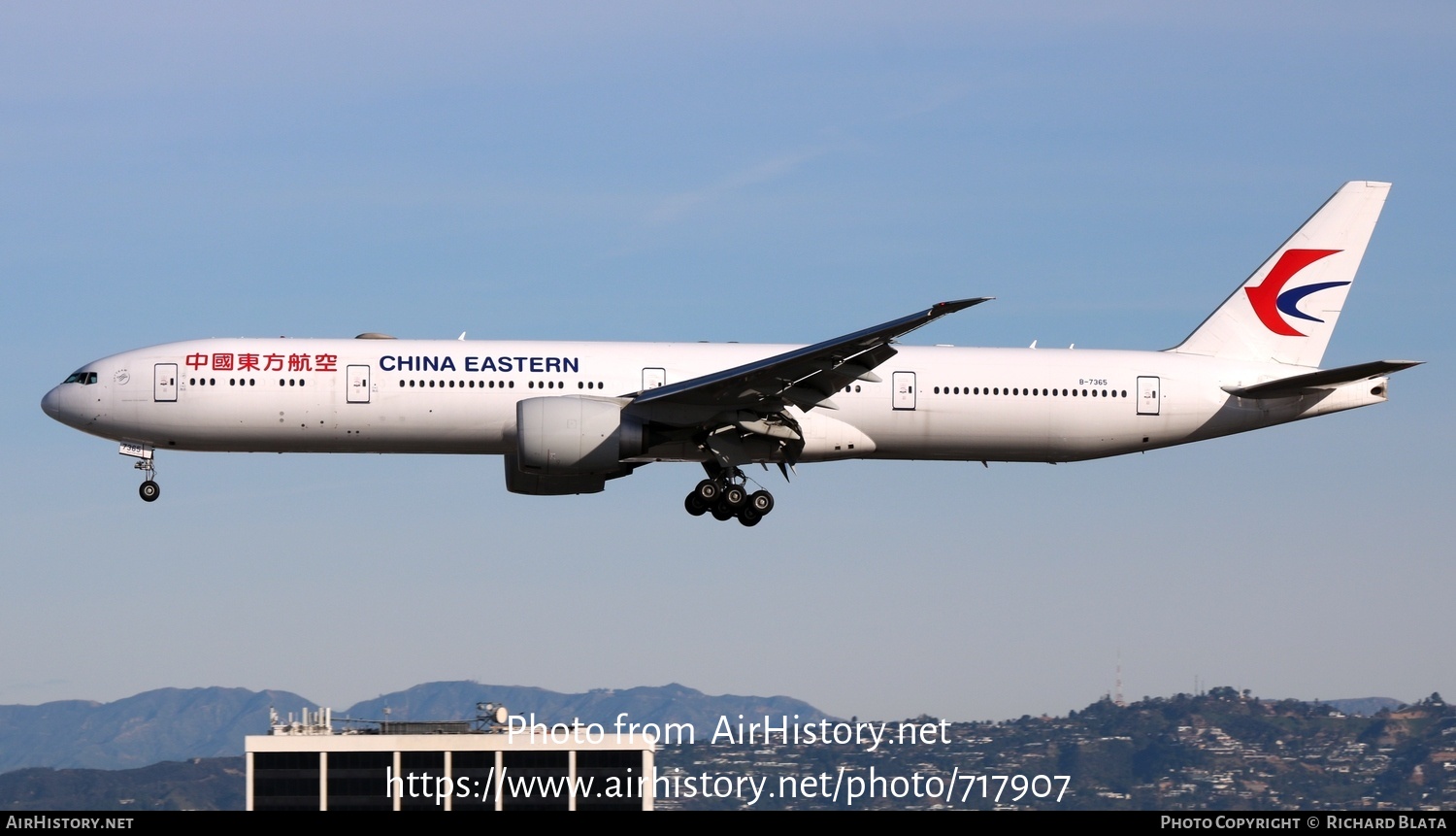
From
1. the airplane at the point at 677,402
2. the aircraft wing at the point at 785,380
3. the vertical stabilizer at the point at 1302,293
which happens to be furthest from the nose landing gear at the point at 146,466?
the vertical stabilizer at the point at 1302,293

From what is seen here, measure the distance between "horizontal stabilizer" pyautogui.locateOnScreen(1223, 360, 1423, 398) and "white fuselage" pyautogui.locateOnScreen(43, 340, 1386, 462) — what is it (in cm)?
32

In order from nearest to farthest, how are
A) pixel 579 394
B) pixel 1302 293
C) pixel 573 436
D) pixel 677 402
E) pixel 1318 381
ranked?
pixel 573 436, pixel 677 402, pixel 579 394, pixel 1318 381, pixel 1302 293

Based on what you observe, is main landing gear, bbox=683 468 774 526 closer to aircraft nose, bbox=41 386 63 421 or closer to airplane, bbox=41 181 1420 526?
airplane, bbox=41 181 1420 526

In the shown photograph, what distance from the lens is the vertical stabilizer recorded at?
3953 centimetres

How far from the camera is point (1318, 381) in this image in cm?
3638

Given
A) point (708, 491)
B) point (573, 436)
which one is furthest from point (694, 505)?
point (573, 436)

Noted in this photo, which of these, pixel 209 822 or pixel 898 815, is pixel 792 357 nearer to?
pixel 898 815

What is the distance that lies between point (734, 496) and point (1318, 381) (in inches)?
518

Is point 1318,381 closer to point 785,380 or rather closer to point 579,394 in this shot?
point 785,380

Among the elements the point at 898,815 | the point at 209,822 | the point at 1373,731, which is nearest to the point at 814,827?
the point at 898,815

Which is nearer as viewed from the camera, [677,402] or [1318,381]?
[677,402]

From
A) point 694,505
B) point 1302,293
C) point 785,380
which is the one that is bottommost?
point 694,505

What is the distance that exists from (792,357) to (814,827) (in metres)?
17.3

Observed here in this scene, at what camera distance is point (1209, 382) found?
3788 centimetres
